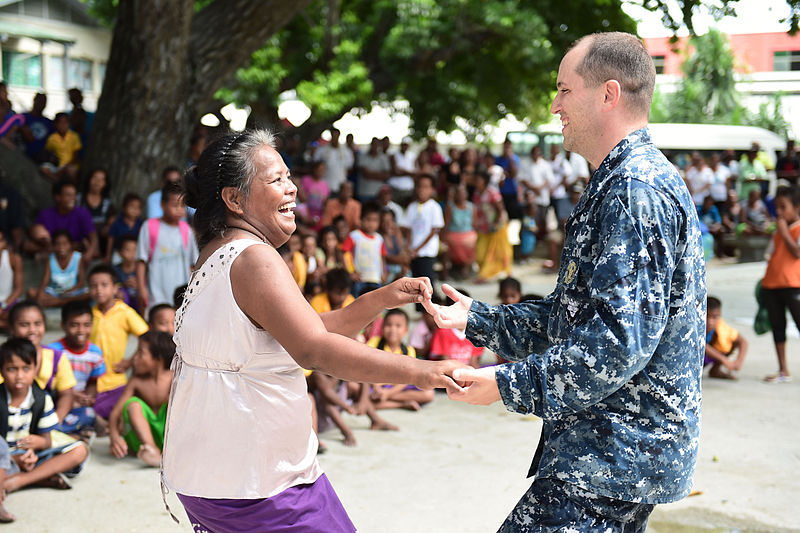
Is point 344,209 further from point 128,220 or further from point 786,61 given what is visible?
point 786,61

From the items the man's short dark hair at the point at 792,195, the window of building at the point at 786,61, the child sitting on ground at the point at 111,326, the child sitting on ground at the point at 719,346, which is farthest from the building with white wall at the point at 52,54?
the window of building at the point at 786,61

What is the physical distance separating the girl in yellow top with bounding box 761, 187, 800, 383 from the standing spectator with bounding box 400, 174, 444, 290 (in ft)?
11.6

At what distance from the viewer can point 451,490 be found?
4.68 meters

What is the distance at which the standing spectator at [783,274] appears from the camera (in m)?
6.91

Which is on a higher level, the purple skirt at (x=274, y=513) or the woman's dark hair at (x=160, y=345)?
the purple skirt at (x=274, y=513)

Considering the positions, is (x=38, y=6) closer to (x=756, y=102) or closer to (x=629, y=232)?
(x=629, y=232)

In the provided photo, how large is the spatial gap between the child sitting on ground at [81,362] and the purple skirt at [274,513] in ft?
10.8

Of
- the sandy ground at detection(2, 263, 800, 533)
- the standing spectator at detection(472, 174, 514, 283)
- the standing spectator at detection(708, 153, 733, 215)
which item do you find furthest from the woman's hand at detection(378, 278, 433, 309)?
the standing spectator at detection(708, 153, 733, 215)

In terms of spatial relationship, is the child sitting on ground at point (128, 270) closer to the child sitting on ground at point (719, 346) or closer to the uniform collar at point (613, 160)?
the child sitting on ground at point (719, 346)

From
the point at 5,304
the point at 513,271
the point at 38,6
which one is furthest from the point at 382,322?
the point at 38,6

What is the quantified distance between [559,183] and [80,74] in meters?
17.8

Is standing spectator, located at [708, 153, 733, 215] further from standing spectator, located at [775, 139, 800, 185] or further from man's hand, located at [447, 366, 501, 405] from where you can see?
man's hand, located at [447, 366, 501, 405]

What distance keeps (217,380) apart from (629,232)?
1063mm

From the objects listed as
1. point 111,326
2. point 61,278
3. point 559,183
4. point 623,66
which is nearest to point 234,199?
point 623,66
